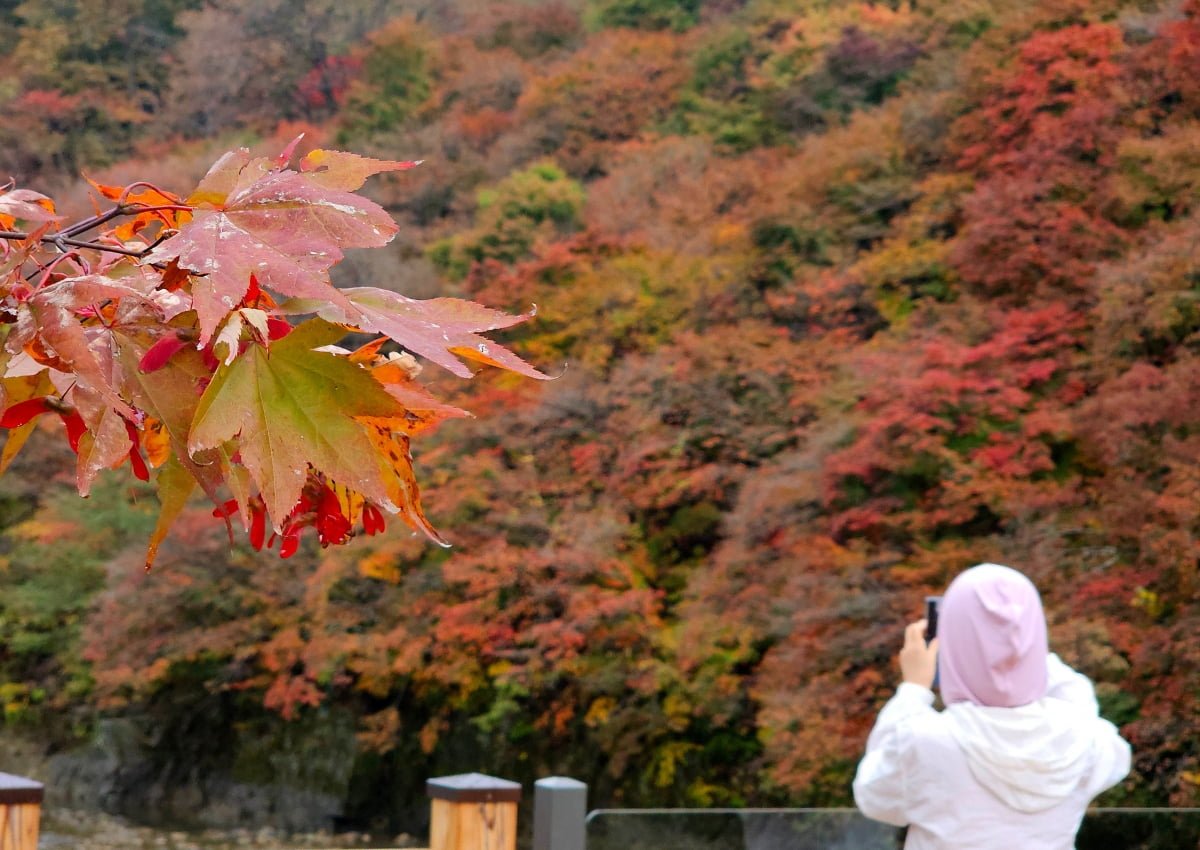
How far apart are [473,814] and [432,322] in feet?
3.76

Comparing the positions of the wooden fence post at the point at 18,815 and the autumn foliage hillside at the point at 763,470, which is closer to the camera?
the wooden fence post at the point at 18,815

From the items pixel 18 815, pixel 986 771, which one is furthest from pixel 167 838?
pixel 986 771

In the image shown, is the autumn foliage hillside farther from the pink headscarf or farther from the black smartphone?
the pink headscarf

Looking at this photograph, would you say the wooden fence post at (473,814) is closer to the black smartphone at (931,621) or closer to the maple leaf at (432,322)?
the black smartphone at (931,621)

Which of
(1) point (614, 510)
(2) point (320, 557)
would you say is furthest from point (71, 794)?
(1) point (614, 510)

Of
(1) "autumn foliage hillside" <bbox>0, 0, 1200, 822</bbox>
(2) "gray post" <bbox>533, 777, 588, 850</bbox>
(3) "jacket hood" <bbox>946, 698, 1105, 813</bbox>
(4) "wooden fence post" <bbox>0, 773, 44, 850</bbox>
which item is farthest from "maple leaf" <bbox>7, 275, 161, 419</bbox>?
(1) "autumn foliage hillside" <bbox>0, 0, 1200, 822</bbox>

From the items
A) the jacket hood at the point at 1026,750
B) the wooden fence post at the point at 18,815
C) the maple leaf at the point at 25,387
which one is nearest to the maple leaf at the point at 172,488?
the maple leaf at the point at 25,387

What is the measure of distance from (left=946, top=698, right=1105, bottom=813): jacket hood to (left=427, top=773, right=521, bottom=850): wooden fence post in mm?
499

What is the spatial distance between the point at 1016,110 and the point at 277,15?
9.08 meters

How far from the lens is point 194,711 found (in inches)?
294

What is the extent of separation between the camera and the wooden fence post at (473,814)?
1.39 metres

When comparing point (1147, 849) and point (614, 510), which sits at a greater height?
point (614, 510)

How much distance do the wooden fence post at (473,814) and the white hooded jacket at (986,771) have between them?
395mm

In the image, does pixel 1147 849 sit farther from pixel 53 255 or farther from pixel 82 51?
pixel 82 51
